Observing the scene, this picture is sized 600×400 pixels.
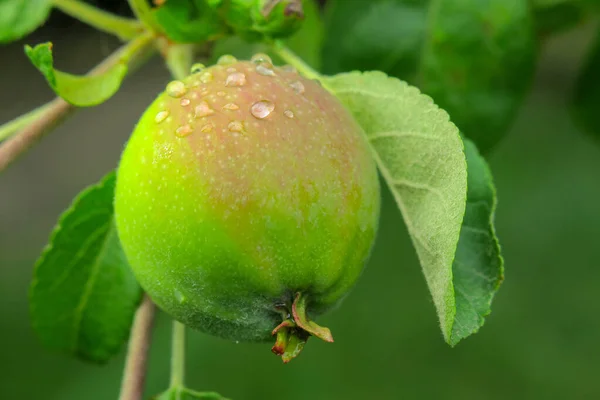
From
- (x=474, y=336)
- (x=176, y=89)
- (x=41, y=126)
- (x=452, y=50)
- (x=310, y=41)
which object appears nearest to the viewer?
(x=176, y=89)

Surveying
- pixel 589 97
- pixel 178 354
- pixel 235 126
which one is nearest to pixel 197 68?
pixel 235 126

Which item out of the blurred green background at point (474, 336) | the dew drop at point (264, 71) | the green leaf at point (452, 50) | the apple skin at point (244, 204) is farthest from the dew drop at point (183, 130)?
the blurred green background at point (474, 336)

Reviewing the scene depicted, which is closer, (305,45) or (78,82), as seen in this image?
(78,82)

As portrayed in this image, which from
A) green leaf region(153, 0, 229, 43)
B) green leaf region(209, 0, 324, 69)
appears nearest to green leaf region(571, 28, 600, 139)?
green leaf region(209, 0, 324, 69)

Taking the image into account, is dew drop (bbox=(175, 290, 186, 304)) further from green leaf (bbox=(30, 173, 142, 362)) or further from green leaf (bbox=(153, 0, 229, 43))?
green leaf (bbox=(153, 0, 229, 43))

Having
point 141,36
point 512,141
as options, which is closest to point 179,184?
point 141,36

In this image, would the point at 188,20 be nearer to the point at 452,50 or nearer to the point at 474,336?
the point at 452,50

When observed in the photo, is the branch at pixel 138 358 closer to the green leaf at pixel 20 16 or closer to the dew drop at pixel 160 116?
the dew drop at pixel 160 116
